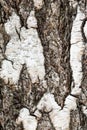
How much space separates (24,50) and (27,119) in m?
0.22

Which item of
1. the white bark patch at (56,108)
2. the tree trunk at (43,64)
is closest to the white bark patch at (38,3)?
the tree trunk at (43,64)

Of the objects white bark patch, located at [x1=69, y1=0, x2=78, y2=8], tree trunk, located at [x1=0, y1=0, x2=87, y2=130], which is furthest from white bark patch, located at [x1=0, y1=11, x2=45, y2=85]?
white bark patch, located at [x1=69, y1=0, x2=78, y2=8]

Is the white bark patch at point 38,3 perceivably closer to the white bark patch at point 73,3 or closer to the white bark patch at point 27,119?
the white bark patch at point 73,3

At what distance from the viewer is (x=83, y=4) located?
90 centimetres

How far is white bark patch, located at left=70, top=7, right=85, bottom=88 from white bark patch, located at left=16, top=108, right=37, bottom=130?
0.18 meters

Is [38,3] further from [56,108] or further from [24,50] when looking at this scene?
[56,108]

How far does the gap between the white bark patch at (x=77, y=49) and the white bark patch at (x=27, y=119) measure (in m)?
0.18

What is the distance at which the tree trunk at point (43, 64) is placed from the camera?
915 millimetres

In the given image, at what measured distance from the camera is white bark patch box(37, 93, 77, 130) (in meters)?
0.95

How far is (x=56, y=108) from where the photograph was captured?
96cm

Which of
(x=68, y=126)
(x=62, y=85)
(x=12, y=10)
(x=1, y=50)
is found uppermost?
(x=12, y=10)

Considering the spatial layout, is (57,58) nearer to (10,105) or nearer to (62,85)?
(62,85)

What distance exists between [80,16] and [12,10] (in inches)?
8.0

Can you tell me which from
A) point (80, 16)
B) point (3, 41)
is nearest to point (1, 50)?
point (3, 41)
